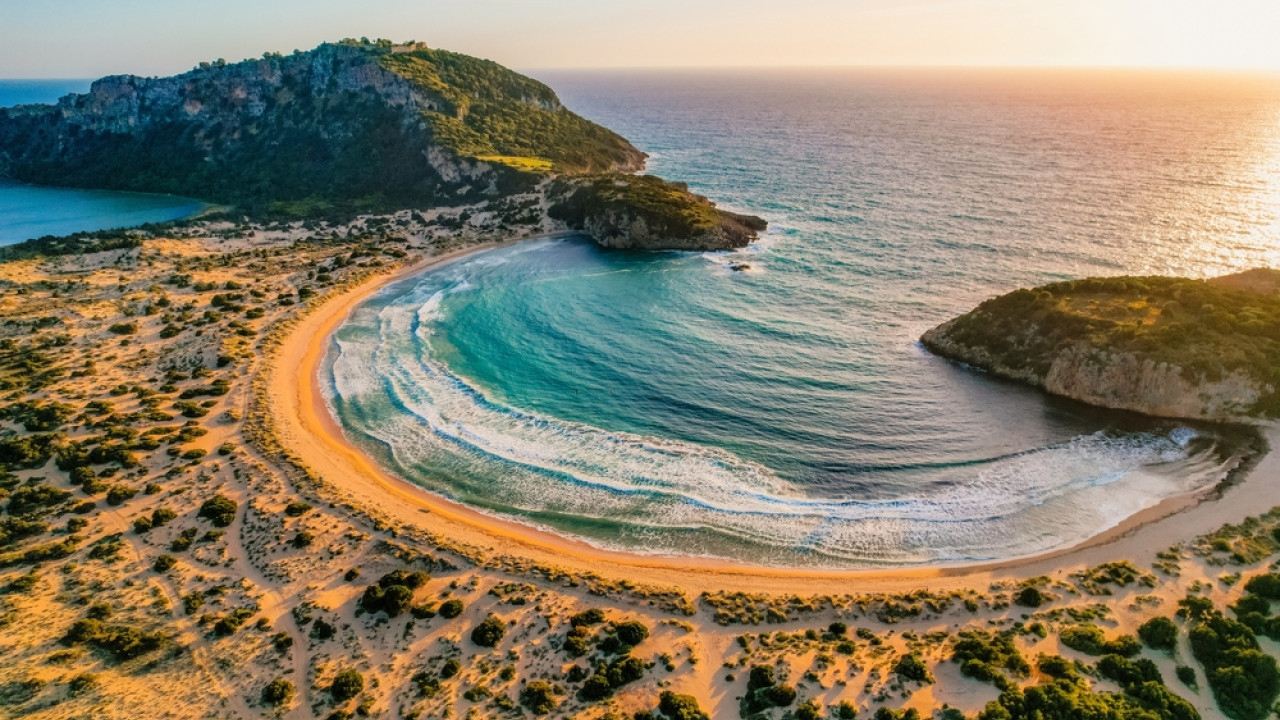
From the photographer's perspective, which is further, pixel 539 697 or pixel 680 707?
pixel 539 697

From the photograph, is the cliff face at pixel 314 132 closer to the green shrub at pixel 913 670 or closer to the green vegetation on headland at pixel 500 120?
the green vegetation on headland at pixel 500 120

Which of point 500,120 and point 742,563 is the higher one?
point 500,120

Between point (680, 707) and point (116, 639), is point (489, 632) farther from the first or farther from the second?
point (116, 639)

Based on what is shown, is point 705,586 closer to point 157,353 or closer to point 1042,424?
point 1042,424

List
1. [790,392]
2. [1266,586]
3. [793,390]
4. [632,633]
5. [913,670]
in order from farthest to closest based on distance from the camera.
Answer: [793,390] → [790,392] → [1266,586] → [632,633] → [913,670]

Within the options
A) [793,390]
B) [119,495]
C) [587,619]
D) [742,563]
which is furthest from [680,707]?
[119,495]

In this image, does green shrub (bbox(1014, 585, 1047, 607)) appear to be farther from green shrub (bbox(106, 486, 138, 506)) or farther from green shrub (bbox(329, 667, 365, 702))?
green shrub (bbox(106, 486, 138, 506))

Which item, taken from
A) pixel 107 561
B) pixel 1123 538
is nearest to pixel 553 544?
pixel 107 561
